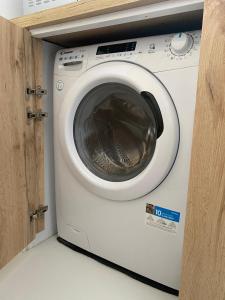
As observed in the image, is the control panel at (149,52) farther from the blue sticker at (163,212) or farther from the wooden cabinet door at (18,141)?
the blue sticker at (163,212)

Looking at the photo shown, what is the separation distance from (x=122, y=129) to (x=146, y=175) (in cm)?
26

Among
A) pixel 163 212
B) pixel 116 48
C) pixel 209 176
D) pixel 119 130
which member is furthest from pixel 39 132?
pixel 209 176

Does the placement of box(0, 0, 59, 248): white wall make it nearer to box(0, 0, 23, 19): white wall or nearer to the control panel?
box(0, 0, 23, 19): white wall

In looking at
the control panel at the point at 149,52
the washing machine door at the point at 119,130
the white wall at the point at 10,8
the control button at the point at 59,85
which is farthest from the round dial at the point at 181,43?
the white wall at the point at 10,8

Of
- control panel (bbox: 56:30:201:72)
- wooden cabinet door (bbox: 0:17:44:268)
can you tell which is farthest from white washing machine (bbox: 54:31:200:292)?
wooden cabinet door (bbox: 0:17:44:268)

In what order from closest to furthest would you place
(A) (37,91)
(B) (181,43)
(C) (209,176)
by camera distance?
(C) (209,176) < (B) (181,43) < (A) (37,91)

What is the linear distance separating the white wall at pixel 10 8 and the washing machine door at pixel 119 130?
393 mm

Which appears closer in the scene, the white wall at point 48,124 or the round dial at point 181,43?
the round dial at point 181,43

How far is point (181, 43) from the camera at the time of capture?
0.66 m

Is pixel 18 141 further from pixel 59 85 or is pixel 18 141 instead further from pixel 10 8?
pixel 10 8

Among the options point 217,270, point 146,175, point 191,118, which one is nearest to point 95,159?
point 146,175

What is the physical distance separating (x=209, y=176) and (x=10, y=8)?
96cm

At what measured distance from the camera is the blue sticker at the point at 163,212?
29.4 inches

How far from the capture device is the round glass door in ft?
2.77
